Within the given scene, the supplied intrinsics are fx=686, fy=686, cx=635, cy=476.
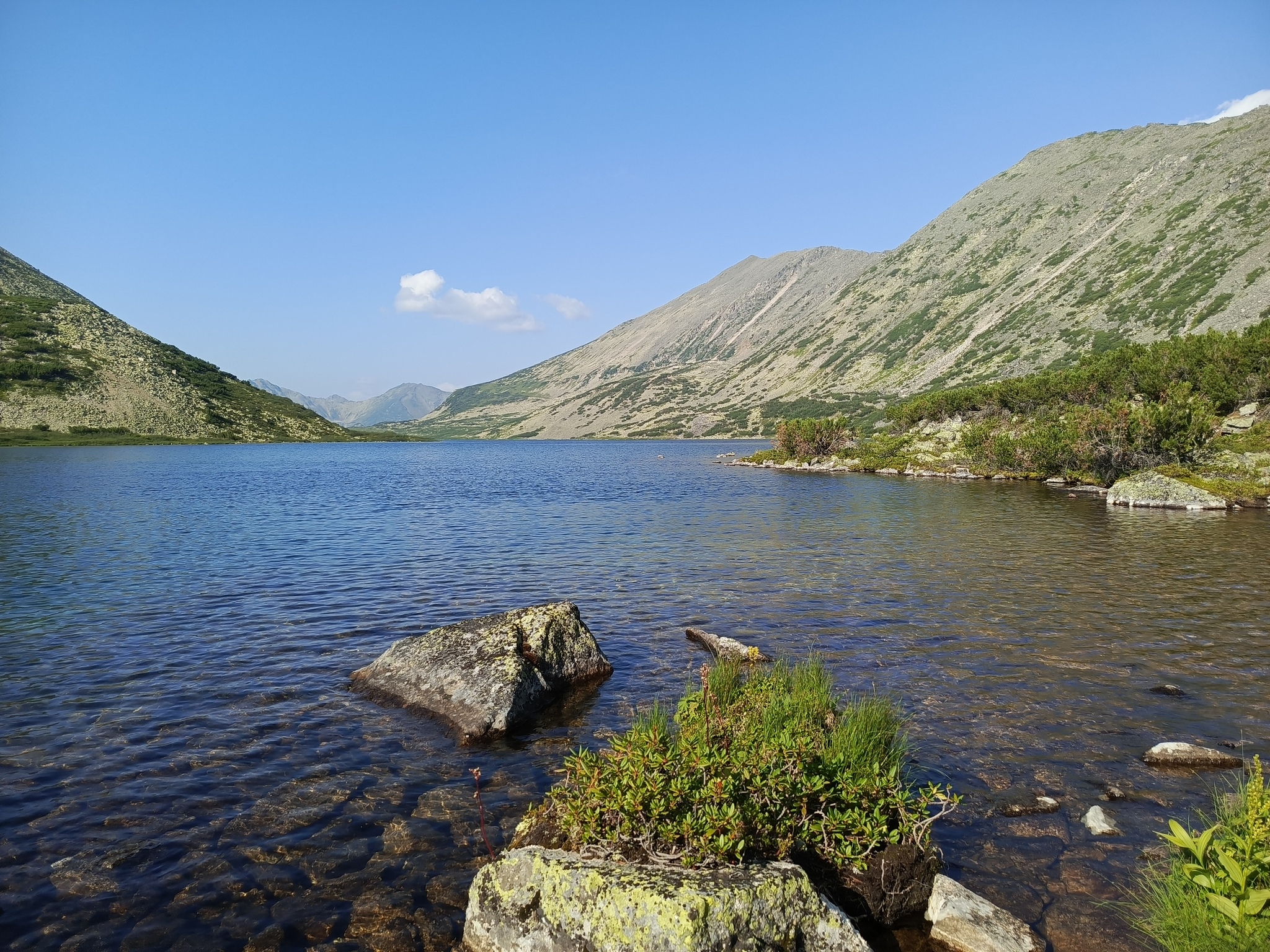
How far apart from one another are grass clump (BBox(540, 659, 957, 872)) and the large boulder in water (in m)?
5.02

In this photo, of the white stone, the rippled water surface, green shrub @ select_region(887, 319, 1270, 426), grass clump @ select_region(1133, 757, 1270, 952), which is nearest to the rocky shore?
green shrub @ select_region(887, 319, 1270, 426)

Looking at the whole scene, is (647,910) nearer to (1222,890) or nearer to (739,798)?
(739,798)

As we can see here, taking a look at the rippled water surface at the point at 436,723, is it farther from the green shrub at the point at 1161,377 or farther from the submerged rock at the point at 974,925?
the green shrub at the point at 1161,377

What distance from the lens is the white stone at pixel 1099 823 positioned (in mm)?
10508

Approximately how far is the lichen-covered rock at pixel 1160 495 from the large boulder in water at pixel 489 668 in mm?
50624

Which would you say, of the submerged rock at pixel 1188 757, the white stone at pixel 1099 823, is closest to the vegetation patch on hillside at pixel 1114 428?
the submerged rock at pixel 1188 757

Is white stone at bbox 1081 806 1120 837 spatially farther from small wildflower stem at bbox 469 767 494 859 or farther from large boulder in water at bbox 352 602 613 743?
large boulder in water at bbox 352 602 613 743

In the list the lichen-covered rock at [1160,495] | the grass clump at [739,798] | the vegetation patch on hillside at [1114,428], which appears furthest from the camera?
the vegetation patch on hillside at [1114,428]

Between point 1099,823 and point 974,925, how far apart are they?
12.9 ft

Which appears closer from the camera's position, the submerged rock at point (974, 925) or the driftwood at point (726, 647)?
the submerged rock at point (974, 925)

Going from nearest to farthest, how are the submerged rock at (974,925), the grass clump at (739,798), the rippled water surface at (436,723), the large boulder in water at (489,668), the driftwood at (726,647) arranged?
the submerged rock at (974,925), the grass clump at (739,798), the rippled water surface at (436,723), the large boulder in water at (489,668), the driftwood at (726,647)

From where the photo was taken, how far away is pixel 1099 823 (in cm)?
1065

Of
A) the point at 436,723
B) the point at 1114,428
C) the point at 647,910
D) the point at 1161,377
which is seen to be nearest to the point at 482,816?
the point at 647,910

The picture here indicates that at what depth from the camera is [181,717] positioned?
14.8 meters
